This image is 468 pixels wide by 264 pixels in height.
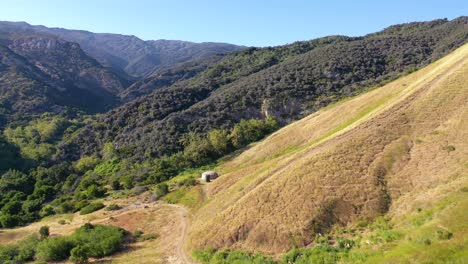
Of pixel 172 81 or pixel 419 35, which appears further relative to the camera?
pixel 172 81

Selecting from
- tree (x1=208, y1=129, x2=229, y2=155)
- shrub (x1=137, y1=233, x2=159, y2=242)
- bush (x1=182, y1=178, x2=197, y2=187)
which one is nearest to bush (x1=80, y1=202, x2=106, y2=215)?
bush (x1=182, y1=178, x2=197, y2=187)

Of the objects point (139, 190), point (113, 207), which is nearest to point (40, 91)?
point (139, 190)

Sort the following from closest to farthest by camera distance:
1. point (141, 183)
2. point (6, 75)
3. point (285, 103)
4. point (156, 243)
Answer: point (156, 243) < point (141, 183) < point (285, 103) < point (6, 75)

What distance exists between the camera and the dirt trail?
29.1m

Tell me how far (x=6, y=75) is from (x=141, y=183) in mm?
131906

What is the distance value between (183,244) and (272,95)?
61255 mm

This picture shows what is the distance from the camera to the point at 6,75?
527 feet

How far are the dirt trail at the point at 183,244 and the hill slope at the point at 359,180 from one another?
1.08 m

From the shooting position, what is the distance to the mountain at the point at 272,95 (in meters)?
82.9

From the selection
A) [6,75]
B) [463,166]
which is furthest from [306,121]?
[6,75]

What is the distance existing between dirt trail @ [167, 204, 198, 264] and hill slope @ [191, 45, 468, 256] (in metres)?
1.08

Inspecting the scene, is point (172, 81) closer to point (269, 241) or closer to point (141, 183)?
point (141, 183)

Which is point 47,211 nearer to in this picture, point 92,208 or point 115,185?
point 92,208

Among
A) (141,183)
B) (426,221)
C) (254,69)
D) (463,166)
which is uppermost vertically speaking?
(254,69)
